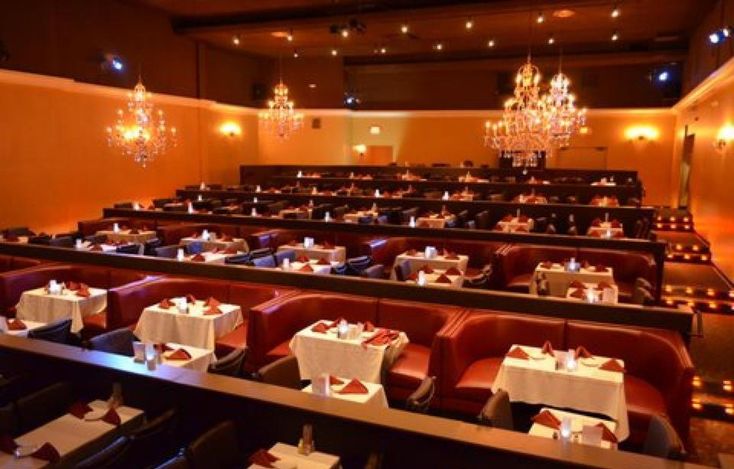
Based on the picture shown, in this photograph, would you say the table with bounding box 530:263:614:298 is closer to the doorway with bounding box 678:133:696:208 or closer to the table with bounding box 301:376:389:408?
the table with bounding box 301:376:389:408

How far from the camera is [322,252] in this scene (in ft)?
26.9

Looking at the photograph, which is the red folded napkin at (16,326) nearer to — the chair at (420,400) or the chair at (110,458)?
the chair at (110,458)

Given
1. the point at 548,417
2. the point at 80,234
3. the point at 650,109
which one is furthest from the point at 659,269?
the point at 650,109

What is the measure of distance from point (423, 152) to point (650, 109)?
23.7 ft

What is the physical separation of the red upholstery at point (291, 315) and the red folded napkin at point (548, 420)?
7.41 feet

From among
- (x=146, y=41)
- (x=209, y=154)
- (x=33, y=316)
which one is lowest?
(x=33, y=316)

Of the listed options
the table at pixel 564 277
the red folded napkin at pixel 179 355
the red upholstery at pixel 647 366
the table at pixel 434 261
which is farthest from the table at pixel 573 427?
the table at pixel 434 261

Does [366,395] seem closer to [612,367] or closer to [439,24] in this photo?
[612,367]

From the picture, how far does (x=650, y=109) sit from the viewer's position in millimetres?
17734

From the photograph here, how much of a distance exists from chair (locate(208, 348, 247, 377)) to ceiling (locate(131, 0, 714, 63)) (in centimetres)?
972

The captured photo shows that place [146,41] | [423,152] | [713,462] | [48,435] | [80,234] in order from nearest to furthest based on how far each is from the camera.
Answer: [48,435]
[713,462]
[80,234]
[146,41]
[423,152]

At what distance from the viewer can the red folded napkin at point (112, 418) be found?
326cm

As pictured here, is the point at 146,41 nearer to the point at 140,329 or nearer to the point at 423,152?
the point at 423,152

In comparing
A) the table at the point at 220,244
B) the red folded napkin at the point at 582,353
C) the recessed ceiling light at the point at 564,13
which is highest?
the recessed ceiling light at the point at 564,13
